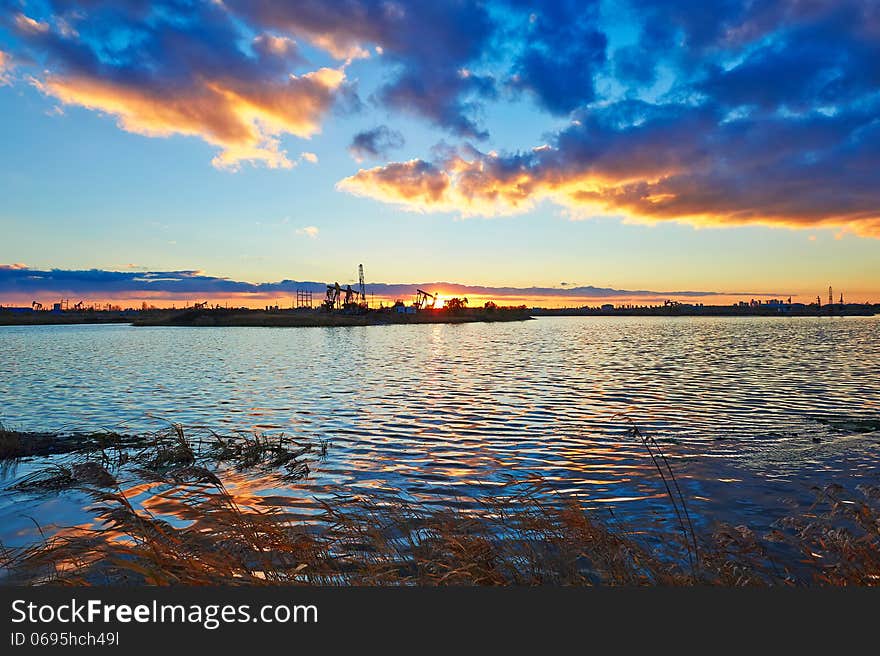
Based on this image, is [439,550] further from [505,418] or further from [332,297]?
[332,297]

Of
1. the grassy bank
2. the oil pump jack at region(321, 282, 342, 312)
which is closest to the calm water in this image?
the grassy bank

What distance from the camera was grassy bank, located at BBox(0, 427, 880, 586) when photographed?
271 inches

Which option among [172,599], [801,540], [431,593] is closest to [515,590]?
[431,593]

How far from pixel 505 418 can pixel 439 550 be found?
14415mm

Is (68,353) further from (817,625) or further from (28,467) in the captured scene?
(817,625)

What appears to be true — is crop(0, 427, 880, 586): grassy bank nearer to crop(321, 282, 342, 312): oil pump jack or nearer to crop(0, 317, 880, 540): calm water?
crop(0, 317, 880, 540): calm water

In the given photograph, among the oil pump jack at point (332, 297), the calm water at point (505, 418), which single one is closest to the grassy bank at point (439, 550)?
the calm water at point (505, 418)

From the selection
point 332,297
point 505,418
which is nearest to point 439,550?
point 505,418

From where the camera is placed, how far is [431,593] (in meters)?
5.02

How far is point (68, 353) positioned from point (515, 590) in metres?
67.6

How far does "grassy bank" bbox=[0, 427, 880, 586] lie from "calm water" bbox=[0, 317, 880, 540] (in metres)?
1.79

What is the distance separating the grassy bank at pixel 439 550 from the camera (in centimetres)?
688

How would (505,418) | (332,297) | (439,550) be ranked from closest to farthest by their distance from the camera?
(439,550)
(505,418)
(332,297)

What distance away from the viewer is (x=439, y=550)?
7.91 meters
